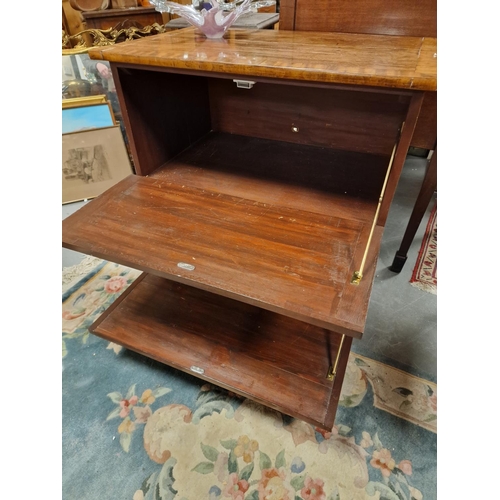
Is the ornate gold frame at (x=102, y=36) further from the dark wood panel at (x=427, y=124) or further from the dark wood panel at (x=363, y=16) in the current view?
the dark wood panel at (x=427, y=124)

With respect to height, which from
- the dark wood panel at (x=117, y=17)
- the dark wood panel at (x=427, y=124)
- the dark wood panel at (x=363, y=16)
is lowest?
the dark wood panel at (x=427, y=124)

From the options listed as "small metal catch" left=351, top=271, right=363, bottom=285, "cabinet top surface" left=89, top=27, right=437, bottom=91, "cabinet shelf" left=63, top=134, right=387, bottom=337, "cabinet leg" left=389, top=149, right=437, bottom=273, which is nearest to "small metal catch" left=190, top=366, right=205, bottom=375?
"cabinet shelf" left=63, top=134, right=387, bottom=337

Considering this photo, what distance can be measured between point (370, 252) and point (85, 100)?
4.38ft

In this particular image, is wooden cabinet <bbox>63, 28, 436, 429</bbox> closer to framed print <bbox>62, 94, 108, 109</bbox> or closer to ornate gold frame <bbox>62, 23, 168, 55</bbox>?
framed print <bbox>62, 94, 108, 109</bbox>

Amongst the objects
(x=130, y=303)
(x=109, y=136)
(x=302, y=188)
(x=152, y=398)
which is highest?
(x=302, y=188)

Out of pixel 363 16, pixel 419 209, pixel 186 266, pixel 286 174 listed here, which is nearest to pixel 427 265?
pixel 419 209

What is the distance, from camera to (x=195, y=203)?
0.72 meters

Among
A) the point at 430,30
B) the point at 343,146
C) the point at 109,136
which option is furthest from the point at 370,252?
the point at 109,136

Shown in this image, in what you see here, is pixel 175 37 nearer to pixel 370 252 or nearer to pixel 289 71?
pixel 289 71

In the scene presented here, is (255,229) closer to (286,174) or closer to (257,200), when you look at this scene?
(257,200)

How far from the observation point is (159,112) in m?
0.84

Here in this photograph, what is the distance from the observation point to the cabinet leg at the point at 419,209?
3.12ft

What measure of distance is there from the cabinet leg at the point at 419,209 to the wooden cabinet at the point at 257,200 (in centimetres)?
18

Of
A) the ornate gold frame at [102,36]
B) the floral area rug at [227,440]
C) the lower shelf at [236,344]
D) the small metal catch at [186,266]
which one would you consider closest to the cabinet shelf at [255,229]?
the small metal catch at [186,266]
